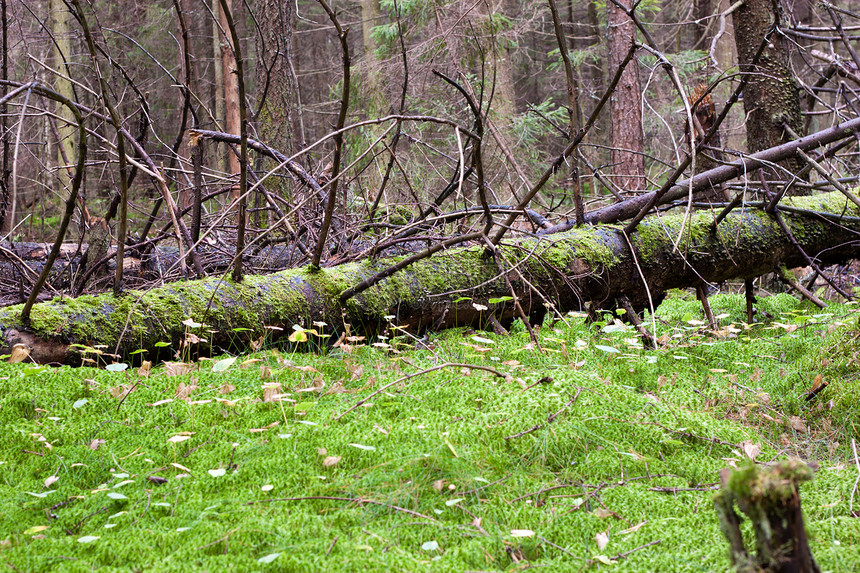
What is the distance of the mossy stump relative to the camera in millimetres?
963

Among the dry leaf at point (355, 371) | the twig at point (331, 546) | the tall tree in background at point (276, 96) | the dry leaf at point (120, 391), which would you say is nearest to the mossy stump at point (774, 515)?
the twig at point (331, 546)

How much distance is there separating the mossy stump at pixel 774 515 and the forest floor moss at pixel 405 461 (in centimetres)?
66

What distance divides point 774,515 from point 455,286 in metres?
2.94

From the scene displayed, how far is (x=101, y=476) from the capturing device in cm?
209

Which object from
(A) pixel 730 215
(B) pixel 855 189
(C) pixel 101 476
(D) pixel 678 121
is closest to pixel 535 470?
(C) pixel 101 476

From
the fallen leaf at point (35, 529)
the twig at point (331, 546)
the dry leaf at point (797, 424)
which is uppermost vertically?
the fallen leaf at point (35, 529)

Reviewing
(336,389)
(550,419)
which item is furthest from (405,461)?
(336,389)

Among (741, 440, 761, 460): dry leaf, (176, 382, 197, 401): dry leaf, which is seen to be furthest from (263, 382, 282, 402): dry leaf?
(741, 440, 761, 460): dry leaf

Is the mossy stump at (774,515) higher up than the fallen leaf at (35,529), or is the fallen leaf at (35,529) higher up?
the mossy stump at (774,515)

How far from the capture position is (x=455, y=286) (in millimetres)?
3865

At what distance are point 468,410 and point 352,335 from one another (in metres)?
1.39

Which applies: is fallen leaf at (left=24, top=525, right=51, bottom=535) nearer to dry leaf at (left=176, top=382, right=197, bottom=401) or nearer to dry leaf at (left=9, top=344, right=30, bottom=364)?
dry leaf at (left=176, top=382, right=197, bottom=401)

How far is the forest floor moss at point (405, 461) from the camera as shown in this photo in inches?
65.7

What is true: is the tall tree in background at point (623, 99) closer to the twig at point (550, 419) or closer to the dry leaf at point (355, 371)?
the dry leaf at point (355, 371)
